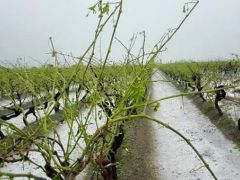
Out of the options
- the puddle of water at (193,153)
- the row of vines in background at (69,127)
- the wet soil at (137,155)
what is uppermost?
the row of vines in background at (69,127)

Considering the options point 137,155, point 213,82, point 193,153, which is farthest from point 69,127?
point 213,82

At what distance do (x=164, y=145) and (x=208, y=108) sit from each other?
687 centimetres

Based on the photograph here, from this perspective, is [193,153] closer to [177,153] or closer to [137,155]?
[177,153]

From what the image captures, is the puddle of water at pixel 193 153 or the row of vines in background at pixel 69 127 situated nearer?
the row of vines in background at pixel 69 127

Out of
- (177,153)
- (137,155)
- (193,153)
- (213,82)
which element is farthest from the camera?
(213,82)

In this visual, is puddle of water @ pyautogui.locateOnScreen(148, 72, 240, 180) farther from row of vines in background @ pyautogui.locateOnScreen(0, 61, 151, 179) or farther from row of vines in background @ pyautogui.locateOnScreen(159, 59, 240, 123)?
row of vines in background @ pyautogui.locateOnScreen(0, 61, 151, 179)

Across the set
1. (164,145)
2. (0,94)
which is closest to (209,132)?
(164,145)

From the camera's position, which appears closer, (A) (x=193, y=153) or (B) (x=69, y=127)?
(B) (x=69, y=127)

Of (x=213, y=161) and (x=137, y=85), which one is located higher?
(x=137, y=85)

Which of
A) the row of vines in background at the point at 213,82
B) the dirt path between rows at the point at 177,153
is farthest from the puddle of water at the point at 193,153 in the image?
the row of vines in background at the point at 213,82

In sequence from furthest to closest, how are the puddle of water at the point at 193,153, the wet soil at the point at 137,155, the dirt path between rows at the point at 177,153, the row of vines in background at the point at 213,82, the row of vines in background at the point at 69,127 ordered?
the puddle of water at the point at 193,153 < the dirt path between rows at the point at 177,153 < the wet soil at the point at 137,155 < the row of vines in background at the point at 213,82 < the row of vines in background at the point at 69,127

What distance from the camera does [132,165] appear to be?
14016mm

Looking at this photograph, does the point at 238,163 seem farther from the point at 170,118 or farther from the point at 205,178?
the point at 170,118

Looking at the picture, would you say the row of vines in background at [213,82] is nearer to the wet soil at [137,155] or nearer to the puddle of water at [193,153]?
the puddle of water at [193,153]
